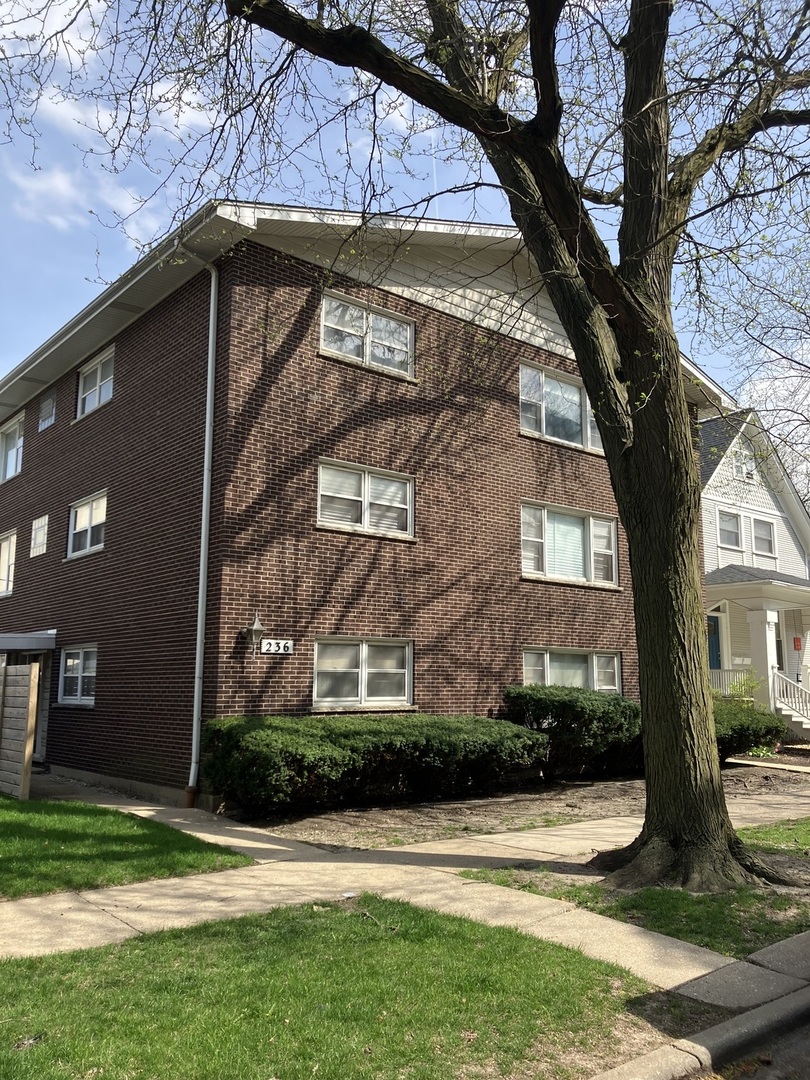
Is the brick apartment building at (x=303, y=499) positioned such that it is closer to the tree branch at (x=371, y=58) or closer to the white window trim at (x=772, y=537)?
the tree branch at (x=371, y=58)

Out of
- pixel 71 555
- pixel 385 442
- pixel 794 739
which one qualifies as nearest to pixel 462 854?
pixel 385 442

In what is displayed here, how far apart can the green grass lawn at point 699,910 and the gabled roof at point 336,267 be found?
239 inches

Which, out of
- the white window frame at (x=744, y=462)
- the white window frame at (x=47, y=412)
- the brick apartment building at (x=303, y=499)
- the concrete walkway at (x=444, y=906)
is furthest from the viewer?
the white window frame at (x=47, y=412)

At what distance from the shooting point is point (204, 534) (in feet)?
40.7

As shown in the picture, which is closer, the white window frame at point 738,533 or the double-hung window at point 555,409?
the double-hung window at point 555,409

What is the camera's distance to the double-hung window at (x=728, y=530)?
26.9 metres

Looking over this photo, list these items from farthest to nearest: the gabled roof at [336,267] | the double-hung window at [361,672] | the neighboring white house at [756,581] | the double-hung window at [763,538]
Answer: the double-hung window at [763,538], the neighboring white house at [756,581], the double-hung window at [361,672], the gabled roof at [336,267]

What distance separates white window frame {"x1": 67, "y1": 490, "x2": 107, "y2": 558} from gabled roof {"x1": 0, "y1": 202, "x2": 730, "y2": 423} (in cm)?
298

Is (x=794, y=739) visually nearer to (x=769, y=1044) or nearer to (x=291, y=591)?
(x=291, y=591)

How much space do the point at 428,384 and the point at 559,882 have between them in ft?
32.5

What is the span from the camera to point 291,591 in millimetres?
12773

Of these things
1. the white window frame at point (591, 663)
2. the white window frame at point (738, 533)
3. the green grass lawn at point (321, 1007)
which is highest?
the white window frame at point (738, 533)

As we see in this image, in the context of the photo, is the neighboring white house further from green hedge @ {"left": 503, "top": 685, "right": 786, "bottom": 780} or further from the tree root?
the tree root

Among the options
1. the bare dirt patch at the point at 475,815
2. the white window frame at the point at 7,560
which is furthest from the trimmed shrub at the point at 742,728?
the white window frame at the point at 7,560
